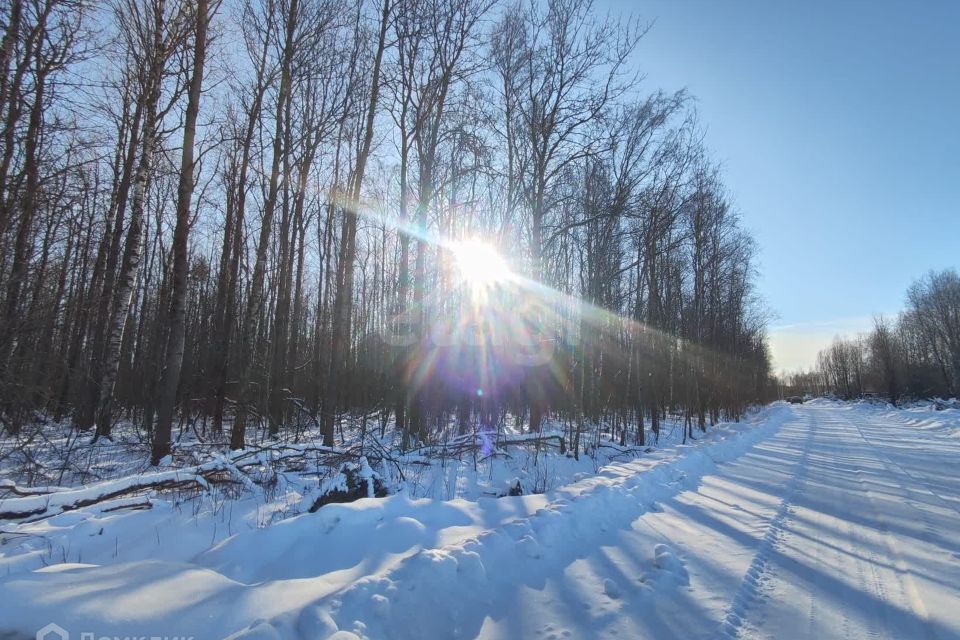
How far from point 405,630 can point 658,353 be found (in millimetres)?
20141

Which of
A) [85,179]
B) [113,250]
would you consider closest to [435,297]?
[113,250]

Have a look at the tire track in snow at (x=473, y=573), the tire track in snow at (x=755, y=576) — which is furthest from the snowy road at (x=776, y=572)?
the tire track in snow at (x=473, y=573)

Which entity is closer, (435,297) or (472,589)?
(472,589)

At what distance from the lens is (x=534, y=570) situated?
12.1 feet

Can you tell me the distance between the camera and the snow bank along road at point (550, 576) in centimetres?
262

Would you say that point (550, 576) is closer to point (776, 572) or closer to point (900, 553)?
point (776, 572)

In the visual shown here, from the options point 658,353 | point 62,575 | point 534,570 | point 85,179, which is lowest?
point 534,570

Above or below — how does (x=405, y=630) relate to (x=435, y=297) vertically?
below

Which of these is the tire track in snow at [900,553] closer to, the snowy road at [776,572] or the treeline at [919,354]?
the snowy road at [776,572]

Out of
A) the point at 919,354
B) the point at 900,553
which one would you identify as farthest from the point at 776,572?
the point at 919,354

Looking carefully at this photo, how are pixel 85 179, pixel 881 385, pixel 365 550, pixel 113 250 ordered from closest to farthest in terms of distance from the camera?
pixel 365 550 → pixel 85 179 → pixel 113 250 → pixel 881 385

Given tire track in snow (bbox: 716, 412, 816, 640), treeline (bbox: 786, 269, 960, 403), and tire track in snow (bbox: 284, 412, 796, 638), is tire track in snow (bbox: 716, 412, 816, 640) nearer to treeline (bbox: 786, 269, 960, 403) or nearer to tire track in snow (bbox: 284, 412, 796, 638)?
tire track in snow (bbox: 284, 412, 796, 638)

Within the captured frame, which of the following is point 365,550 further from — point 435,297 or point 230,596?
point 435,297

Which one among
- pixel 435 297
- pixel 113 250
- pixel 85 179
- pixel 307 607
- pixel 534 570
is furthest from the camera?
pixel 435 297
